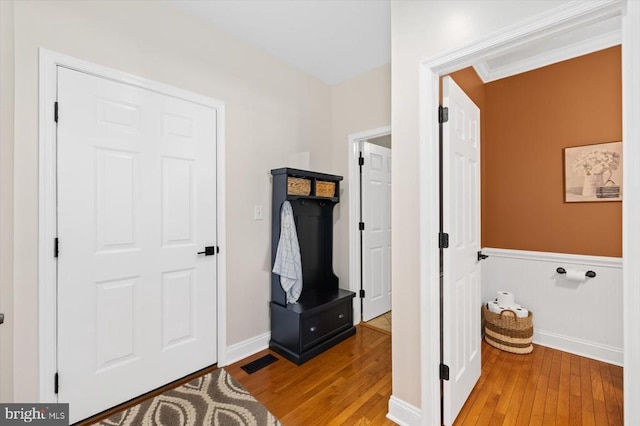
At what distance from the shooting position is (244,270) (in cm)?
248

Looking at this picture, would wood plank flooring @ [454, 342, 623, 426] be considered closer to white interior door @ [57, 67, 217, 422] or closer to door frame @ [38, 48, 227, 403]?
white interior door @ [57, 67, 217, 422]

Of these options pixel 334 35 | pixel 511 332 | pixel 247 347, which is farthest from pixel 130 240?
pixel 511 332

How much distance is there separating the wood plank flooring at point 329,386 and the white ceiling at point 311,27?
274 centimetres

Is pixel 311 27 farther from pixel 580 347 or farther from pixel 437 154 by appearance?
pixel 580 347

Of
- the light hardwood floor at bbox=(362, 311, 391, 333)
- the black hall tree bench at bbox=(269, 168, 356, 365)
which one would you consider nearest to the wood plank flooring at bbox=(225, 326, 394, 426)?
the black hall tree bench at bbox=(269, 168, 356, 365)

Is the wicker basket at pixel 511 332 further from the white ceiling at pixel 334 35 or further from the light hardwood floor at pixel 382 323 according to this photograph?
the white ceiling at pixel 334 35

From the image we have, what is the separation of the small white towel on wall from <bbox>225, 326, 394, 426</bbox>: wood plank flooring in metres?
0.60

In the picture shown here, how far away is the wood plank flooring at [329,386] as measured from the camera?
1.74m

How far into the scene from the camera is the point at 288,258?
2.53 m

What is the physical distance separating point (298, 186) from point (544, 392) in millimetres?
2387

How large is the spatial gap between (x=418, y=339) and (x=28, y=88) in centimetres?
253
